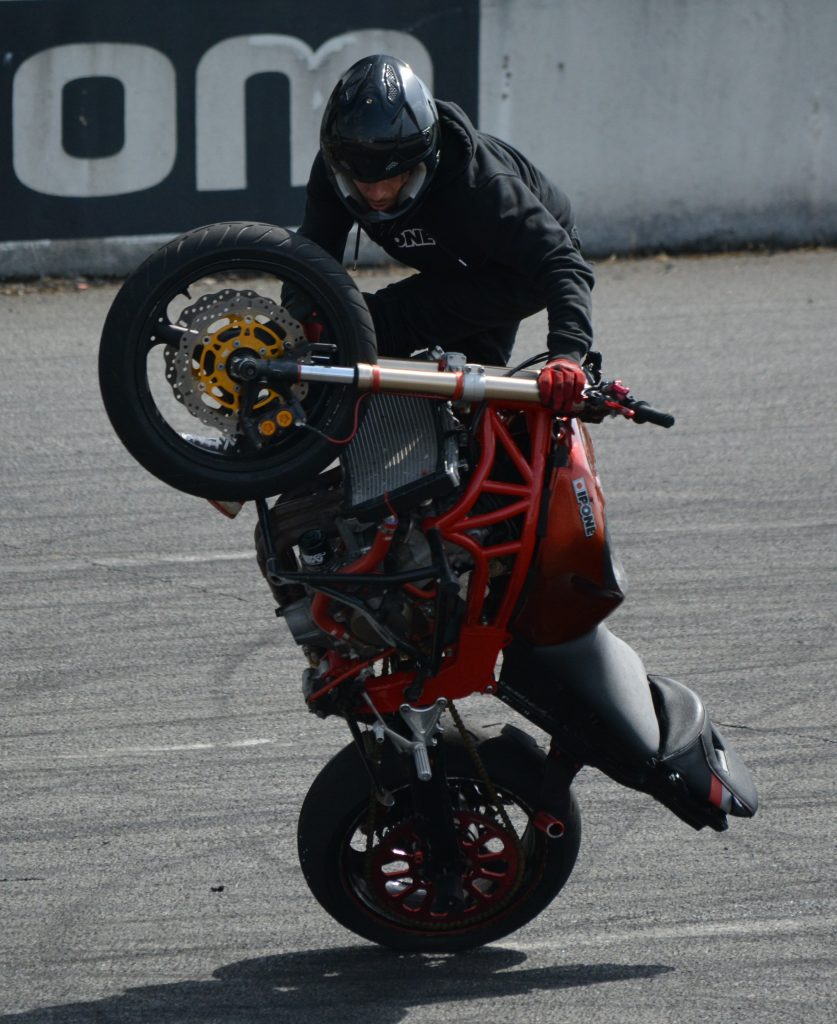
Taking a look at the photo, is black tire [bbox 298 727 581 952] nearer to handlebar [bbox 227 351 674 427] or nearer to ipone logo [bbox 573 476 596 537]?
ipone logo [bbox 573 476 596 537]

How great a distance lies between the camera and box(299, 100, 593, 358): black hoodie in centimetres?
350

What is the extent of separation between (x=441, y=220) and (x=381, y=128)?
1.01ft

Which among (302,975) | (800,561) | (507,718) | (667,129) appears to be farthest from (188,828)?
(667,129)

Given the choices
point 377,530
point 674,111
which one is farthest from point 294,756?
point 674,111

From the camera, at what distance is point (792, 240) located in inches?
424

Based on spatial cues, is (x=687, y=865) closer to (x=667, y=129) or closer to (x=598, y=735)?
(x=598, y=735)

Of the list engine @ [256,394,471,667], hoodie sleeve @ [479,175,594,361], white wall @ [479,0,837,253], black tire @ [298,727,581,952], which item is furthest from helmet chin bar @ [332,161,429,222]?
white wall @ [479,0,837,253]

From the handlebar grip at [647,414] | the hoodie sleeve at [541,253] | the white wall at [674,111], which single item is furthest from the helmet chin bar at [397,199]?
the white wall at [674,111]

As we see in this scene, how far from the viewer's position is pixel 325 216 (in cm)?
388

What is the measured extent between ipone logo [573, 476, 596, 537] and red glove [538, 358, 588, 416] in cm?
24

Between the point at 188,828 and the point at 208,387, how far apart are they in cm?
161

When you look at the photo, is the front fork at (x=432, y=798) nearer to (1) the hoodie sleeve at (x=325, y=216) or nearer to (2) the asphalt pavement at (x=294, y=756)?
(2) the asphalt pavement at (x=294, y=756)

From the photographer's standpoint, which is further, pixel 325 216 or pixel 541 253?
pixel 325 216

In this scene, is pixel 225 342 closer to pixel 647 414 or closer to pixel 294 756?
pixel 647 414
